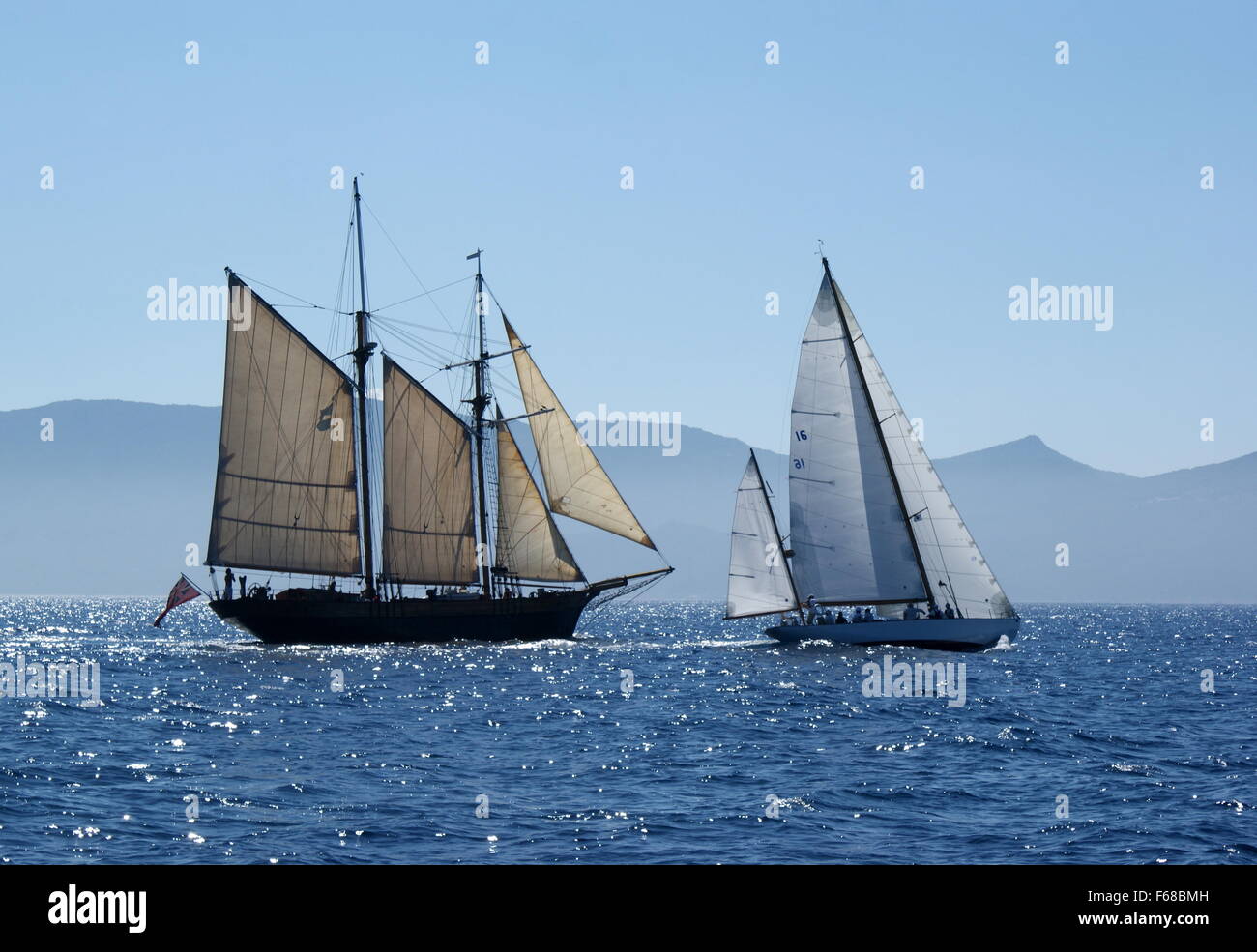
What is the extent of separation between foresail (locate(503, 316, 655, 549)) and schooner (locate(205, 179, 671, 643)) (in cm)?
8

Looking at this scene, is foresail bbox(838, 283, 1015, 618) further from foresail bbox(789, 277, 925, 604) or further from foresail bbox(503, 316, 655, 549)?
foresail bbox(503, 316, 655, 549)

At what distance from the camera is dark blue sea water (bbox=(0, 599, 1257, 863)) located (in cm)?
2219

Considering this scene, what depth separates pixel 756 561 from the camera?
228 ft

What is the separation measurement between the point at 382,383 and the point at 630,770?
177 feet

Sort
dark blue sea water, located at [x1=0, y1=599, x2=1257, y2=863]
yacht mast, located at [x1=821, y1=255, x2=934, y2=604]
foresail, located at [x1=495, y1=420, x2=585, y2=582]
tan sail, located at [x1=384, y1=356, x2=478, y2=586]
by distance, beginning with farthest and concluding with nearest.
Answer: foresail, located at [x1=495, y1=420, x2=585, y2=582]
tan sail, located at [x1=384, y1=356, x2=478, y2=586]
yacht mast, located at [x1=821, y1=255, x2=934, y2=604]
dark blue sea water, located at [x1=0, y1=599, x2=1257, y2=863]

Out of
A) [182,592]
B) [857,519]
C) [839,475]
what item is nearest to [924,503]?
[857,519]

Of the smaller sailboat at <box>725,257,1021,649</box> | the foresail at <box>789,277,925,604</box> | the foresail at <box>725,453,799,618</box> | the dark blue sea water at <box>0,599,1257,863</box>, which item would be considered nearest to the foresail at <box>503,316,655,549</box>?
the foresail at <box>725,453,799,618</box>

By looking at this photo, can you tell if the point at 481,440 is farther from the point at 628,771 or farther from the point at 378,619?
the point at 628,771

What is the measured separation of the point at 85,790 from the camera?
1080 inches

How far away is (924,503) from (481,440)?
2899 centimetres

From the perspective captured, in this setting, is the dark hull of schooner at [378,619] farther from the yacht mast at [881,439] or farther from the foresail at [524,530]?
the yacht mast at [881,439]

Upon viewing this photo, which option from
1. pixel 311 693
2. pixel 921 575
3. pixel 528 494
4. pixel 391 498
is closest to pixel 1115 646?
pixel 921 575

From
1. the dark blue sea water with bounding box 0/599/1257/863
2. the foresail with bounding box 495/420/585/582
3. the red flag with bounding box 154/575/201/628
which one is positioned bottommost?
the dark blue sea water with bounding box 0/599/1257/863
